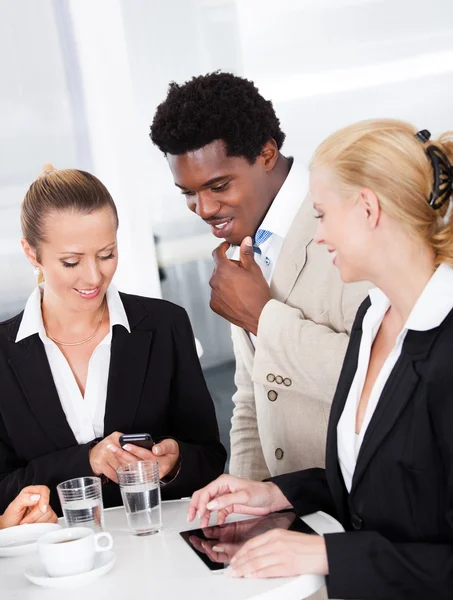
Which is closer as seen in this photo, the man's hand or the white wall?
the man's hand

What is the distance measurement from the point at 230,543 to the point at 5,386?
905 millimetres

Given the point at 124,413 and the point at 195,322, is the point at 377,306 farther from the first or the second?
the point at 195,322

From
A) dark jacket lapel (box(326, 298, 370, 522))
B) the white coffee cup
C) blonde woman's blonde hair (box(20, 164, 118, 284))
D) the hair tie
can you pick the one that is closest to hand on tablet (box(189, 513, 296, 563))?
dark jacket lapel (box(326, 298, 370, 522))

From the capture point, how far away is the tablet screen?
158 centimetres

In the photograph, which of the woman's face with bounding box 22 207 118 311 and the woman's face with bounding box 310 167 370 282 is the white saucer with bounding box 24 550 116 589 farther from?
the woman's face with bounding box 22 207 118 311

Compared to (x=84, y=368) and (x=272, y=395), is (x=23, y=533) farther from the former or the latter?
(x=272, y=395)

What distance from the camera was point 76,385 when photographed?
228cm

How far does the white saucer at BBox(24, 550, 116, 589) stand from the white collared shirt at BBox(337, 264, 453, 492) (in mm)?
522

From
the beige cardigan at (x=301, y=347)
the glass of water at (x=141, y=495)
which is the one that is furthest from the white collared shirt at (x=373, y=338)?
the glass of water at (x=141, y=495)

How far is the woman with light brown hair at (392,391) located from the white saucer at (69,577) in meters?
0.22

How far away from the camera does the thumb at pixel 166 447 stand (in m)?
2.09

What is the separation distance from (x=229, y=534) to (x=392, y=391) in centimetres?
46

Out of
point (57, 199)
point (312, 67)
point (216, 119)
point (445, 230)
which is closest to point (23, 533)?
point (57, 199)

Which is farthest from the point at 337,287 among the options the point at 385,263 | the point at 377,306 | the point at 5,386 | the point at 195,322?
the point at 195,322
